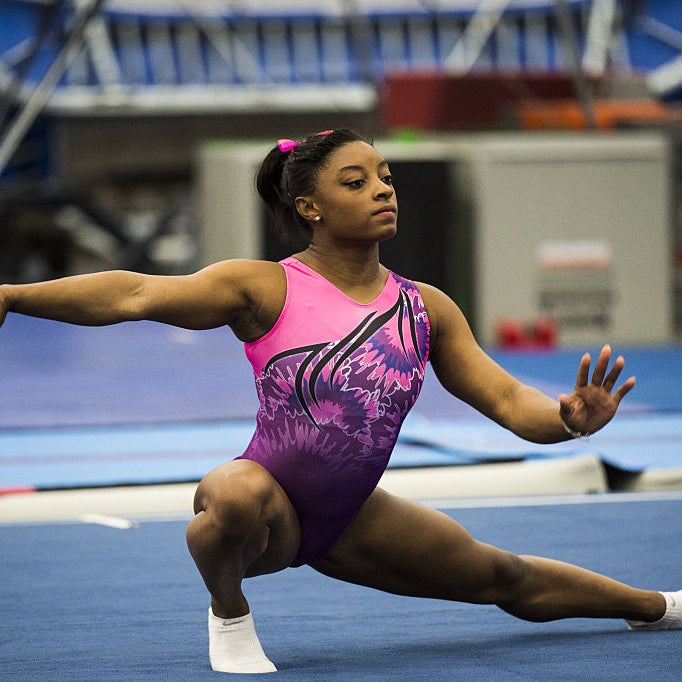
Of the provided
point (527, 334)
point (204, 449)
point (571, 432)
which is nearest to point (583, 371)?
point (571, 432)

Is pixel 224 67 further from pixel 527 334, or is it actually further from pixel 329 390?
pixel 329 390

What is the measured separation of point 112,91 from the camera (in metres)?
24.1

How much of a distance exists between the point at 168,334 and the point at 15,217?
632 cm

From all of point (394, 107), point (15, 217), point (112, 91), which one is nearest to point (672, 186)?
point (394, 107)

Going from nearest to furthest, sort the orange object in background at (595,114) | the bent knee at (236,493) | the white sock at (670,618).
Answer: the bent knee at (236,493)
the white sock at (670,618)
the orange object in background at (595,114)

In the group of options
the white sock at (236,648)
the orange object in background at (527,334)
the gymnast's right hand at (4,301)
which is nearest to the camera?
the gymnast's right hand at (4,301)

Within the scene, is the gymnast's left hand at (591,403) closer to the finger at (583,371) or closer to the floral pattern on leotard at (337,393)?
the finger at (583,371)

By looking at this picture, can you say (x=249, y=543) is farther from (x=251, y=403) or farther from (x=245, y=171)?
(x=245, y=171)

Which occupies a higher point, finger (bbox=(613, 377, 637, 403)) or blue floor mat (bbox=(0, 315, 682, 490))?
finger (bbox=(613, 377, 637, 403))

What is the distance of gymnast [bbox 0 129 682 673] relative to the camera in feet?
7.89

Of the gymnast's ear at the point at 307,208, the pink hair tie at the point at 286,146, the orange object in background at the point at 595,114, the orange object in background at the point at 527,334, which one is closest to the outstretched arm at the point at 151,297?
the gymnast's ear at the point at 307,208

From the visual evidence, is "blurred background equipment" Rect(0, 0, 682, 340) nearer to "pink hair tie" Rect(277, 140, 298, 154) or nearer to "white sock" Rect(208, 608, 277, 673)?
"pink hair tie" Rect(277, 140, 298, 154)

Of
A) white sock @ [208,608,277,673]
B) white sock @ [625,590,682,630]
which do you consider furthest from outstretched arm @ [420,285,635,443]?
white sock @ [208,608,277,673]

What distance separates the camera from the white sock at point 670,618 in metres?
2.80
